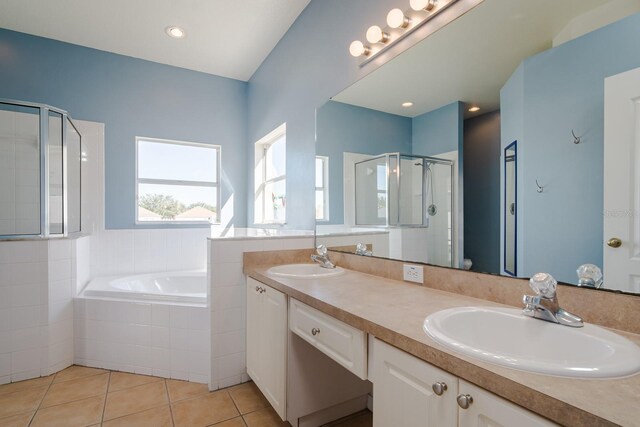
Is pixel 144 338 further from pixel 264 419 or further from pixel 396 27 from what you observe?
pixel 396 27

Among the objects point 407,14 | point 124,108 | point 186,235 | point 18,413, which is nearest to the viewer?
point 407,14

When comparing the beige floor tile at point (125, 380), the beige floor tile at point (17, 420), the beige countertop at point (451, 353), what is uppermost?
the beige countertop at point (451, 353)

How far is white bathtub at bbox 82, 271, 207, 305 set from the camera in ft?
7.44

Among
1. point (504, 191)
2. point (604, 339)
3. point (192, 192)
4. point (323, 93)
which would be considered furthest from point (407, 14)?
point (192, 192)

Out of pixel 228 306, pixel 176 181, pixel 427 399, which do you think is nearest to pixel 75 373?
pixel 228 306

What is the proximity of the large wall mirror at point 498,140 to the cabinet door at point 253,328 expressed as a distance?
73cm

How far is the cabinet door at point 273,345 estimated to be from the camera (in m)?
1.55

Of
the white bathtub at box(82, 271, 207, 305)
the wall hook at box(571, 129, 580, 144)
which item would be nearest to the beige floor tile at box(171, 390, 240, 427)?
the white bathtub at box(82, 271, 207, 305)

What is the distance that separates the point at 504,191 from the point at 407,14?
1019 mm

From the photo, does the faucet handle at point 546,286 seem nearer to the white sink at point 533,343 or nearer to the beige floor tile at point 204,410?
the white sink at point 533,343

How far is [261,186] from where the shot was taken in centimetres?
367

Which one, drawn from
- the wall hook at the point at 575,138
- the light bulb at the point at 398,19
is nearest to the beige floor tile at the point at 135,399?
the wall hook at the point at 575,138

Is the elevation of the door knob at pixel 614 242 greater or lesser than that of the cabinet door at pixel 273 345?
greater

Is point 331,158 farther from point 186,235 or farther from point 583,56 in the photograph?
point 186,235
